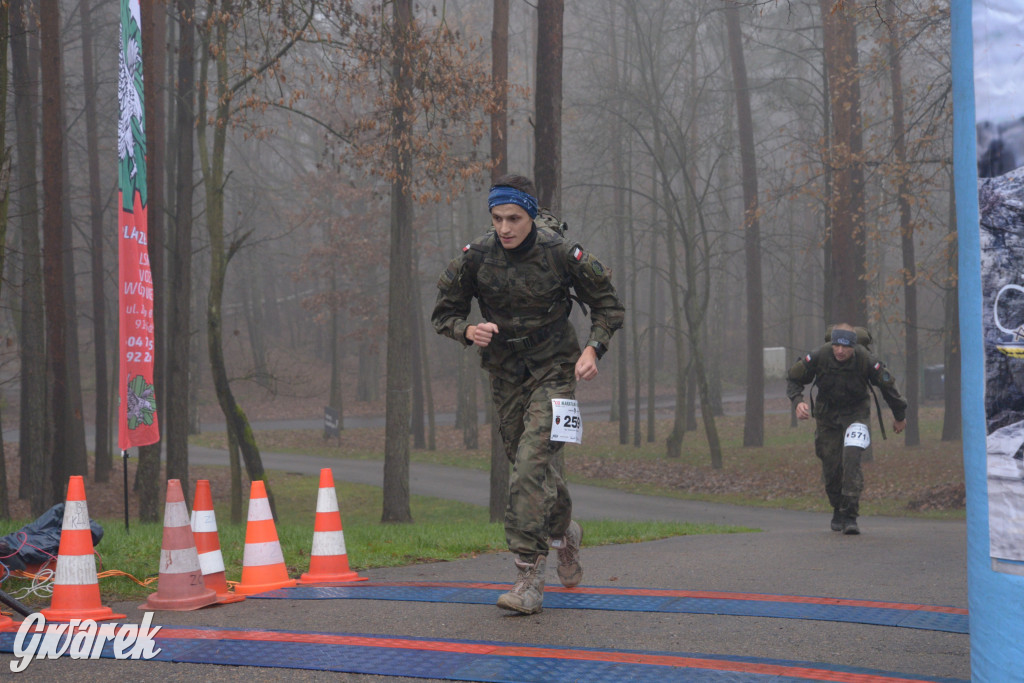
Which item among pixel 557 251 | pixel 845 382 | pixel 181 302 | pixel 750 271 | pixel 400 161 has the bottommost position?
pixel 845 382

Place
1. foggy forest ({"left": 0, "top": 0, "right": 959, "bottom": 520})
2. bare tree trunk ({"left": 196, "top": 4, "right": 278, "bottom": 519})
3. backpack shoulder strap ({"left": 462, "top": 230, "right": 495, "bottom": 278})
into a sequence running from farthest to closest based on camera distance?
bare tree trunk ({"left": 196, "top": 4, "right": 278, "bottom": 519}), foggy forest ({"left": 0, "top": 0, "right": 959, "bottom": 520}), backpack shoulder strap ({"left": 462, "top": 230, "right": 495, "bottom": 278})

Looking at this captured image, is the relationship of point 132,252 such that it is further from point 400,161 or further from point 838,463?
point 838,463

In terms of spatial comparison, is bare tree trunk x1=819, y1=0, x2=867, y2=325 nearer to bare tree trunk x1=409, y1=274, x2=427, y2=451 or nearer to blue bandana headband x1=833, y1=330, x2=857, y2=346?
blue bandana headband x1=833, y1=330, x2=857, y2=346

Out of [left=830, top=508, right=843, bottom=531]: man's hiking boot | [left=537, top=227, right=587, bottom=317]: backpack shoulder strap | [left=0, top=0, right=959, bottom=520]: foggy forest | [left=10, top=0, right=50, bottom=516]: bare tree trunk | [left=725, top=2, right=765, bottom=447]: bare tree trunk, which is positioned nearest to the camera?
[left=537, top=227, right=587, bottom=317]: backpack shoulder strap

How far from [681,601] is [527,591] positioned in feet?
3.48

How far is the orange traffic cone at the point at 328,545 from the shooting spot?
721cm

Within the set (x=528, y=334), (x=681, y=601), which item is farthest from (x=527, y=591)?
(x=528, y=334)

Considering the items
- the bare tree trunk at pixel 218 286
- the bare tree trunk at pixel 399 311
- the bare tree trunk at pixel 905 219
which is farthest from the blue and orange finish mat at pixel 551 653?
the bare tree trunk at pixel 218 286

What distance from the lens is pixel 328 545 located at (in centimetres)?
726

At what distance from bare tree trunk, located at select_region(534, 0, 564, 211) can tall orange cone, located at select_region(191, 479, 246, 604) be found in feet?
23.0

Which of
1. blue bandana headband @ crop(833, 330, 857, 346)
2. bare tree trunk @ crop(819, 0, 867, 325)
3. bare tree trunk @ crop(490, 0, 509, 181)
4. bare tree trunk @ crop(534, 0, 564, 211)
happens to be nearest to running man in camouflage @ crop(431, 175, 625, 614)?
blue bandana headband @ crop(833, 330, 857, 346)

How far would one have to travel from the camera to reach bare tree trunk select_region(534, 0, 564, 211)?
12750 millimetres

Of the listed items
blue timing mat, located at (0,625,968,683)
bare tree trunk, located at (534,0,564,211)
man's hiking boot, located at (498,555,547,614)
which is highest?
bare tree trunk, located at (534,0,564,211)

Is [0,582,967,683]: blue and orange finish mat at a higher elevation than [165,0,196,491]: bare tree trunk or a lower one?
lower
